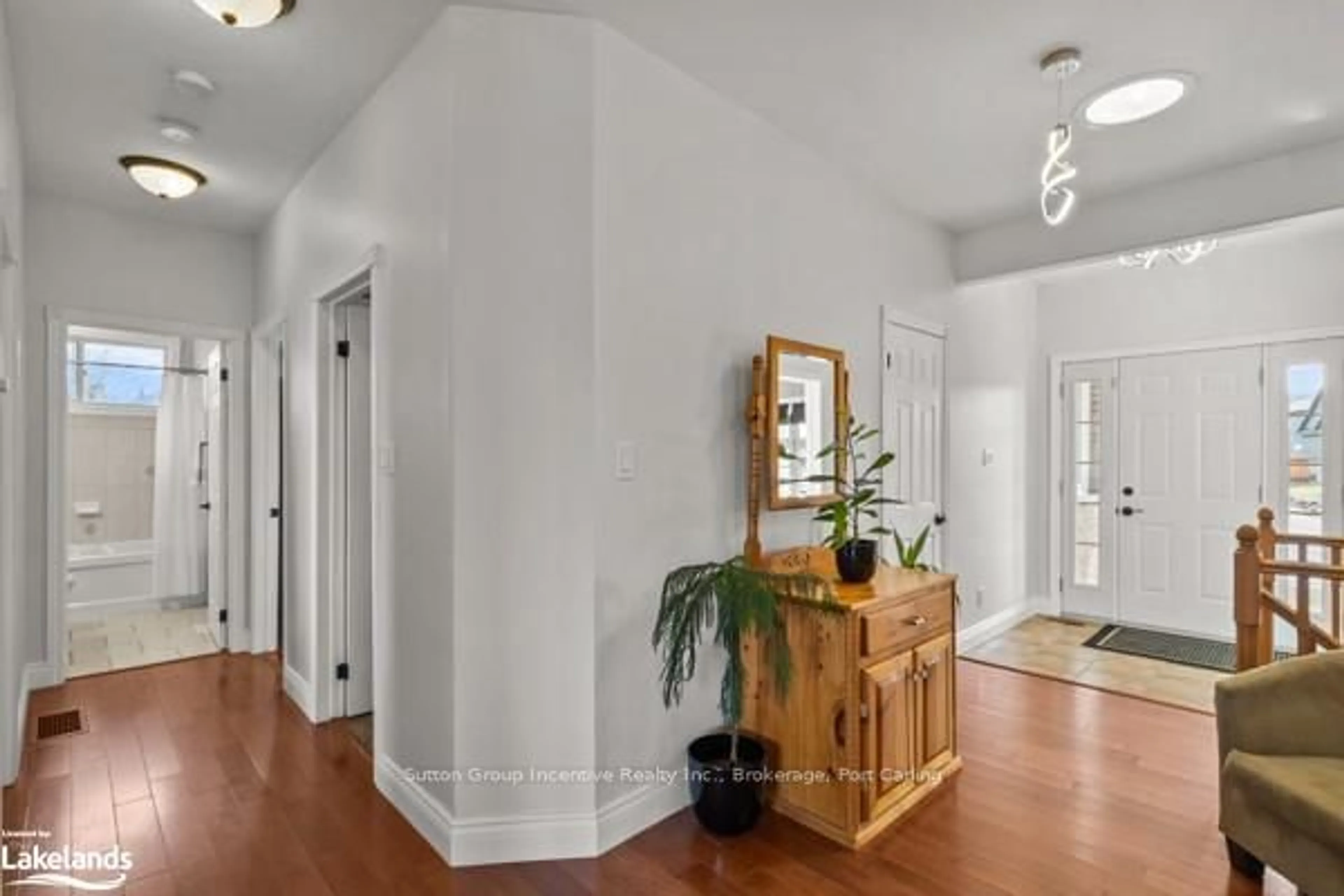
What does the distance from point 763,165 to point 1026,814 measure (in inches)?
107

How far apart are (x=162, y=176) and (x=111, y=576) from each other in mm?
3618

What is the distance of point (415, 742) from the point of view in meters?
2.28

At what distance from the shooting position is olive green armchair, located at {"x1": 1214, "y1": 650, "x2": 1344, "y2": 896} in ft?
5.50

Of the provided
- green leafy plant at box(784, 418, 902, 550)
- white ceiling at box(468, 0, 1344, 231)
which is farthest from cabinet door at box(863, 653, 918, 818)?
white ceiling at box(468, 0, 1344, 231)

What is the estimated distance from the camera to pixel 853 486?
3160mm

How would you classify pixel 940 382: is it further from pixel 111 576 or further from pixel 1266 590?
pixel 111 576

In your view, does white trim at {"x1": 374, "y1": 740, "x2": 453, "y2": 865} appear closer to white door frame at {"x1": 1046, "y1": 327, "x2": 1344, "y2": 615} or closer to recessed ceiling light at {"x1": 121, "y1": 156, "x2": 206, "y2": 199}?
recessed ceiling light at {"x1": 121, "y1": 156, "x2": 206, "y2": 199}

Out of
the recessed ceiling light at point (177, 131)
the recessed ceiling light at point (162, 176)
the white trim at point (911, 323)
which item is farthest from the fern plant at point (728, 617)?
the recessed ceiling light at point (162, 176)

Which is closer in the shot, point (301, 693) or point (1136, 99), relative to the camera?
point (1136, 99)

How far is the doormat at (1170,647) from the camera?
398 centimetres

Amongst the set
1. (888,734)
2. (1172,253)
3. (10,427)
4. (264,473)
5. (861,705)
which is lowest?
(888,734)

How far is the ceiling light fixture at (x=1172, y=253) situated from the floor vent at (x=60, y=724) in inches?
225

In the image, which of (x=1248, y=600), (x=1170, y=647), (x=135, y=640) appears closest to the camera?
(x=1248, y=600)

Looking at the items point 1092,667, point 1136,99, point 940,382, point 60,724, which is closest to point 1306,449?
point 1092,667
